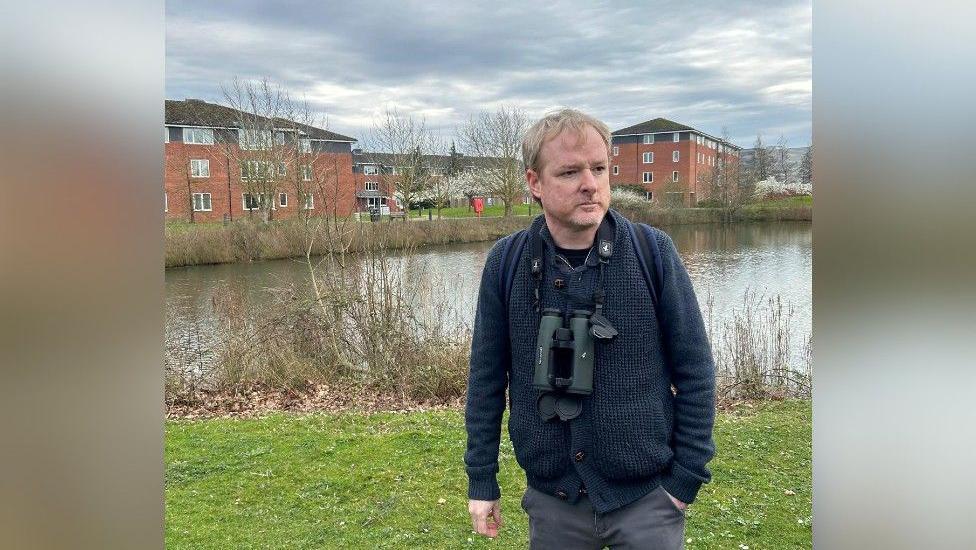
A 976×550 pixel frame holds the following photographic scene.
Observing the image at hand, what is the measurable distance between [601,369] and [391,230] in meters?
7.09

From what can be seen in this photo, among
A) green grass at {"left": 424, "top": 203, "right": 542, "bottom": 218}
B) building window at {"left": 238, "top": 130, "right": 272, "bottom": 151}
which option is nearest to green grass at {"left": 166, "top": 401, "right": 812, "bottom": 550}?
green grass at {"left": 424, "top": 203, "right": 542, "bottom": 218}

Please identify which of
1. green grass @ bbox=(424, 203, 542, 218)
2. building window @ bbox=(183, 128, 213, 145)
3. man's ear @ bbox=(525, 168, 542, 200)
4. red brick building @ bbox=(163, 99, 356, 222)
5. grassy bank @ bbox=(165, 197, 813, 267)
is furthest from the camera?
building window @ bbox=(183, 128, 213, 145)

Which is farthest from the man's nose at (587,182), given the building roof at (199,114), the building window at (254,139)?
the building roof at (199,114)

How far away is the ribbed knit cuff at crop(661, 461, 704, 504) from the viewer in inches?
70.7

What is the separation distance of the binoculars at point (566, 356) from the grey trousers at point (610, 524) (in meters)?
0.32

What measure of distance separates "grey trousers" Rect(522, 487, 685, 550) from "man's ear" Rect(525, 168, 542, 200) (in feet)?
→ 2.69

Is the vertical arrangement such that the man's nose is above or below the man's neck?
above

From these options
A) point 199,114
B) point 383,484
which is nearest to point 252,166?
point 199,114

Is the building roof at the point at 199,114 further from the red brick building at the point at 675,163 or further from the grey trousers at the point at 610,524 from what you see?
the grey trousers at the point at 610,524

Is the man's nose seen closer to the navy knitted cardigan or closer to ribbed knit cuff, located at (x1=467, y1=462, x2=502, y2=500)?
the navy knitted cardigan
